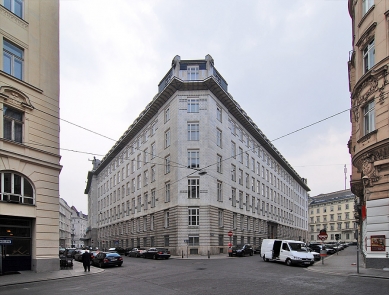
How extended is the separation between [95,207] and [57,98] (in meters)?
72.6

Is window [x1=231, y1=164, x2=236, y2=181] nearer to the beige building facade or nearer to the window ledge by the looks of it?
the window ledge

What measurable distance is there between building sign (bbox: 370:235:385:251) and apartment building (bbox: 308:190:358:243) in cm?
9370

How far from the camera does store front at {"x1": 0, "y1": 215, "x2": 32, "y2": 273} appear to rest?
19.5 meters

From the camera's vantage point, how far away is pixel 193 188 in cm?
4525

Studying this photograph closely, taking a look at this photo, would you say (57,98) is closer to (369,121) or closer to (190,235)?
(369,121)

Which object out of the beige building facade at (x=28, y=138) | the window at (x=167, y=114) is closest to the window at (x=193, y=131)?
the window at (x=167, y=114)

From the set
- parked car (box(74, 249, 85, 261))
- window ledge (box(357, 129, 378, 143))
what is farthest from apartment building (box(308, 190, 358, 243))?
window ledge (box(357, 129, 378, 143))

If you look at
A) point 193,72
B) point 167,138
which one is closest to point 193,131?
point 167,138

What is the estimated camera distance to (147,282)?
16062 mm

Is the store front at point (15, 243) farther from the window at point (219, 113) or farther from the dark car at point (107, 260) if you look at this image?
the window at point (219, 113)

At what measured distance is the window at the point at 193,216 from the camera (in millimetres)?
44281

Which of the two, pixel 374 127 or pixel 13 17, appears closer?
pixel 374 127

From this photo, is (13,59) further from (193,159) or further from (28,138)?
(193,159)

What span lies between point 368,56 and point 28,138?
2206 cm
